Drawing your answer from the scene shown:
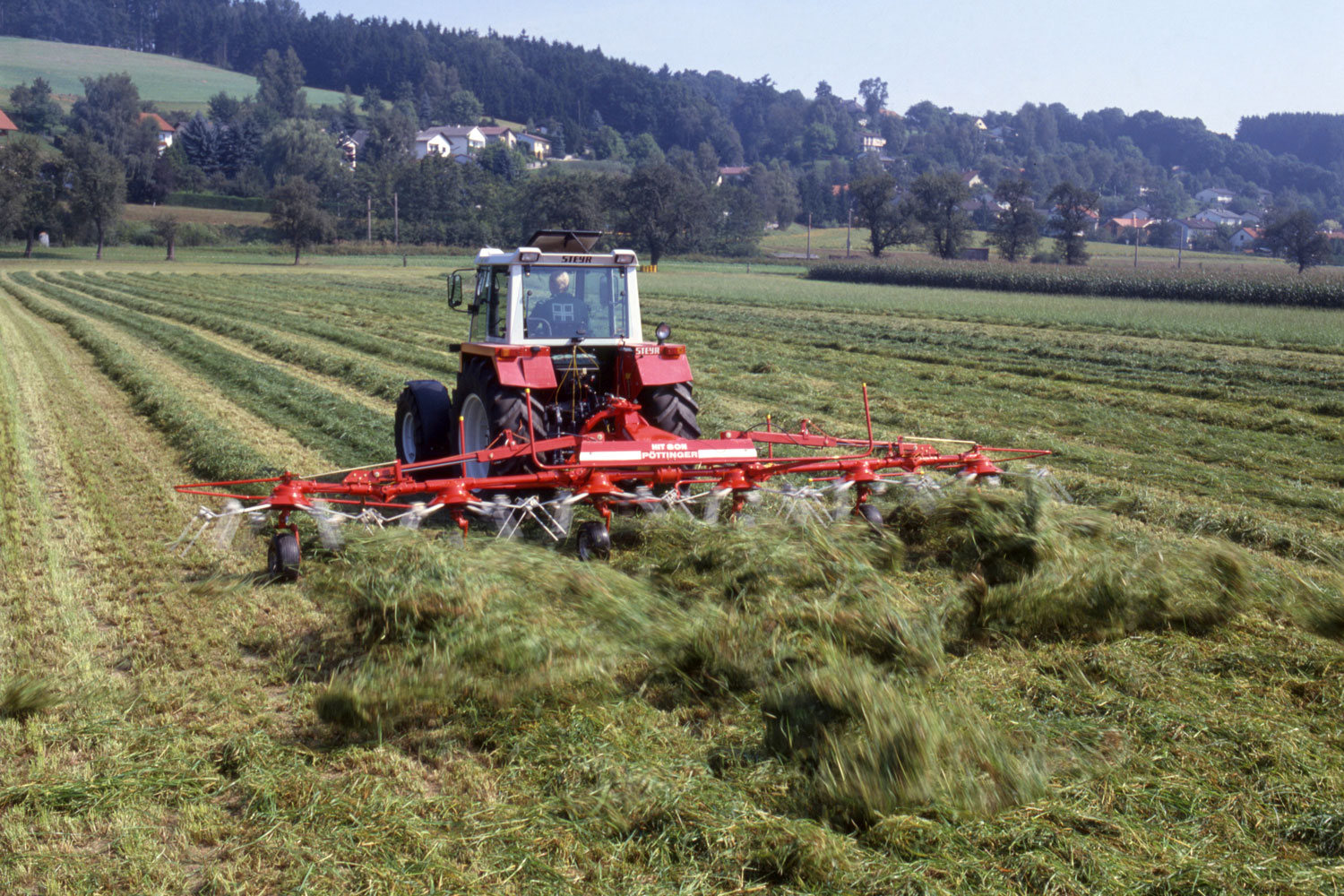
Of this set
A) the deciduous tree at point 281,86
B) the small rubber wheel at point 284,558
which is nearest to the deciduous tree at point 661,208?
the small rubber wheel at point 284,558

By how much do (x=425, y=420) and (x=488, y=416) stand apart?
1.28 meters

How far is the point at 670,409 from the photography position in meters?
7.96

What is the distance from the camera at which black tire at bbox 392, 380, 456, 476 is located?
8773mm

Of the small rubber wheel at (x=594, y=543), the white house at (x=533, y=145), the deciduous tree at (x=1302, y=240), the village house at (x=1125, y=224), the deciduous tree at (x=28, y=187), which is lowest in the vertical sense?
the small rubber wheel at (x=594, y=543)

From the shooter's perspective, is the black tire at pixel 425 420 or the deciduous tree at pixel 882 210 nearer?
the black tire at pixel 425 420

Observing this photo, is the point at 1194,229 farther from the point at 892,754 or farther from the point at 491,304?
the point at 892,754

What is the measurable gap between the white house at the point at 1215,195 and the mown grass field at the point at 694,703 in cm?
18534

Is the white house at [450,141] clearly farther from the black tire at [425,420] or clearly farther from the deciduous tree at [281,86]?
the black tire at [425,420]

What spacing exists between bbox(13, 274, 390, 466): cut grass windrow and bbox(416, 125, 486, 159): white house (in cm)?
12728

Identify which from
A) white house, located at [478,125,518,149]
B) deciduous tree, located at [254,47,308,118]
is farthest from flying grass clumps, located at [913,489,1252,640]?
white house, located at [478,125,518,149]

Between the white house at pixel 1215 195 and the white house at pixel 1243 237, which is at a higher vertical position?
the white house at pixel 1215 195

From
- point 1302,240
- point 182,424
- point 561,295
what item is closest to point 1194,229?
point 1302,240

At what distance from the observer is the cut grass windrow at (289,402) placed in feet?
35.3

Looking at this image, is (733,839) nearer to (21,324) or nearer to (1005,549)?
(1005,549)
